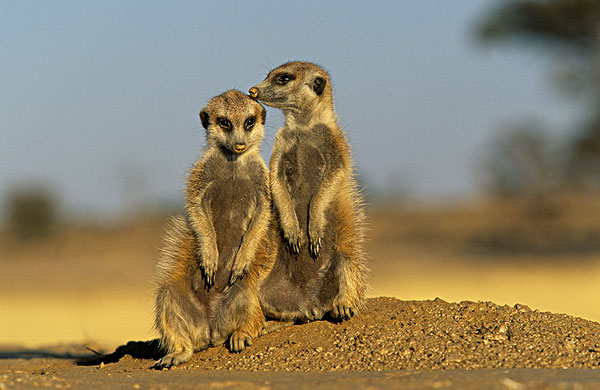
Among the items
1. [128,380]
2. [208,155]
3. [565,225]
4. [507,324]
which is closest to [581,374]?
[507,324]

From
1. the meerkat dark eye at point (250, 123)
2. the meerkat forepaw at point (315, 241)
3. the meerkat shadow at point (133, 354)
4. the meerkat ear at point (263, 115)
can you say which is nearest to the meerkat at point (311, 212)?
the meerkat forepaw at point (315, 241)

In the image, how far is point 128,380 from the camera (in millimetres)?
4246

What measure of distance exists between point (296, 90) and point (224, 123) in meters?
0.65

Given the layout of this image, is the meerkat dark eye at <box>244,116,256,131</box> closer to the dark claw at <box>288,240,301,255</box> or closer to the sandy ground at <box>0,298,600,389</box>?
the dark claw at <box>288,240,301,255</box>

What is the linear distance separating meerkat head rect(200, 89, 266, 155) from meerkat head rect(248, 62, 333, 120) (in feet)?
0.54

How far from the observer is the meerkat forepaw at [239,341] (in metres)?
5.13

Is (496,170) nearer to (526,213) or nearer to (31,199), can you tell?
(526,213)

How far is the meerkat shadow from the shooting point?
223 inches

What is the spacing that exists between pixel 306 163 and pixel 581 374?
2.40m

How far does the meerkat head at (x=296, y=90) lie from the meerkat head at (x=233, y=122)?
0.54 feet

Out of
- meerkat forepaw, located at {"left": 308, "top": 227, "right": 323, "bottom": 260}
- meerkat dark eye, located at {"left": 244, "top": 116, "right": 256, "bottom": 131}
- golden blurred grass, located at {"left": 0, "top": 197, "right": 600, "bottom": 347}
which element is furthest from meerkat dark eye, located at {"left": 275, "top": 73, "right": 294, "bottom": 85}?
golden blurred grass, located at {"left": 0, "top": 197, "right": 600, "bottom": 347}

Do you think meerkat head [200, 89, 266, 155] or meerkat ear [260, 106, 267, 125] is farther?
meerkat ear [260, 106, 267, 125]

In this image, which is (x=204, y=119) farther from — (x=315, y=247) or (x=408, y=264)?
(x=408, y=264)

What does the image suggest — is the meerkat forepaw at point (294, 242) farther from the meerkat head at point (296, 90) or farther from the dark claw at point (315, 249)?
the meerkat head at point (296, 90)
